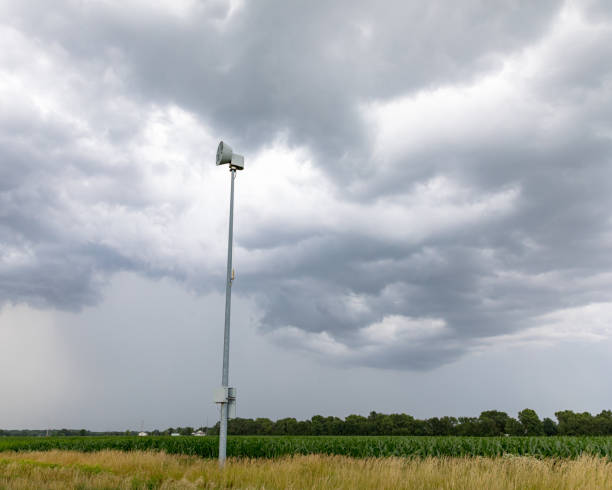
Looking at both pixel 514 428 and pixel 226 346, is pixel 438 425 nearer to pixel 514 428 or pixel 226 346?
pixel 514 428

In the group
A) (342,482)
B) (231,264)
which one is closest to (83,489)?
(342,482)

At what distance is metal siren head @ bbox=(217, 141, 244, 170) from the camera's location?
1789 centimetres

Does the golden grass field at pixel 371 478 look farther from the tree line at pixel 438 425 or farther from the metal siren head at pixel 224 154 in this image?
the tree line at pixel 438 425

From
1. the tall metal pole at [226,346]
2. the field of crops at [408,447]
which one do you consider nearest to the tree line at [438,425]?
the field of crops at [408,447]

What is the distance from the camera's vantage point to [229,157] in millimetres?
17984

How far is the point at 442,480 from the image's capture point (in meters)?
11.2

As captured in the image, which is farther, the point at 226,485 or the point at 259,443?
the point at 259,443

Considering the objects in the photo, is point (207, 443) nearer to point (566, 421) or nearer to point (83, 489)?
point (83, 489)

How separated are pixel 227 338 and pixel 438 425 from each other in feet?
248

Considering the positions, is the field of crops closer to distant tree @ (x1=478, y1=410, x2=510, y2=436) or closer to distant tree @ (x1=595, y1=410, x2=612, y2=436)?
distant tree @ (x1=478, y1=410, x2=510, y2=436)

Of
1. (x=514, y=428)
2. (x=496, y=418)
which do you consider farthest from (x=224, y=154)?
(x=496, y=418)

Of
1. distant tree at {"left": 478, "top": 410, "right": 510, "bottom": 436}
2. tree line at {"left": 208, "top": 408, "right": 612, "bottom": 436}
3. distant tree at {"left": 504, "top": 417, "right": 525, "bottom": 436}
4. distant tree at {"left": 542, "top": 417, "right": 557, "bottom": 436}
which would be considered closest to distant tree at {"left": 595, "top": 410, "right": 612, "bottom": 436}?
tree line at {"left": 208, "top": 408, "right": 612, "bottom": 436}

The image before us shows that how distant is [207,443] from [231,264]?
15.1 meters

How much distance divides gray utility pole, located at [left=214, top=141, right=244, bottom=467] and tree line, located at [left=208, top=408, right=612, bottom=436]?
67853mm
